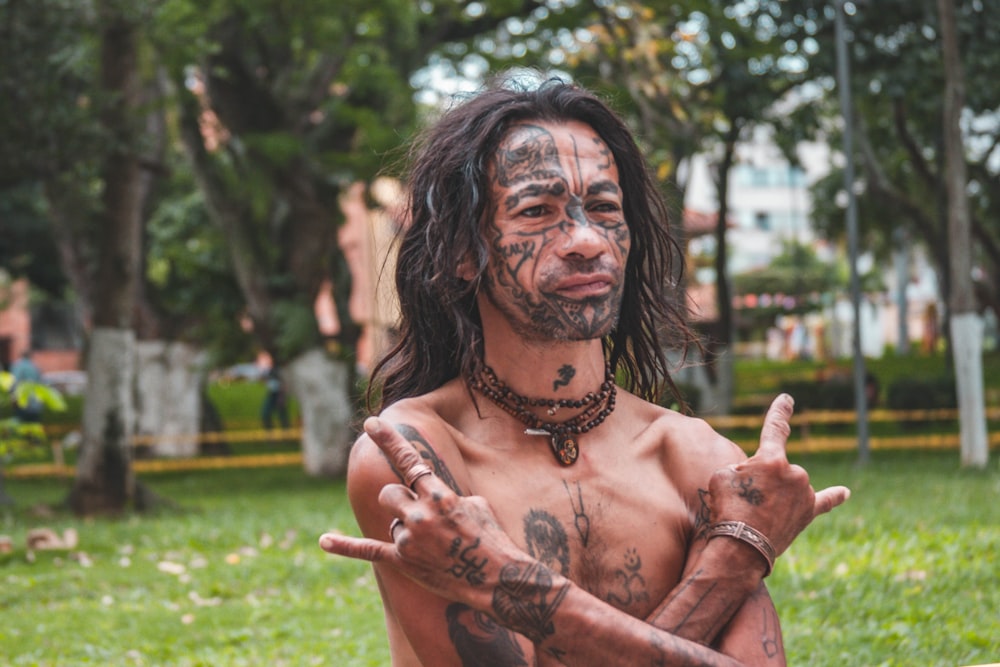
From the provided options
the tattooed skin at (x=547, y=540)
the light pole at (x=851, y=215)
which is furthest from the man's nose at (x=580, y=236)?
the light pole at (x=851, y=215)

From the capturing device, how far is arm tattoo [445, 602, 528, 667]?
2330mm

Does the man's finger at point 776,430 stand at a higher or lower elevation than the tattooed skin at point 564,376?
lower

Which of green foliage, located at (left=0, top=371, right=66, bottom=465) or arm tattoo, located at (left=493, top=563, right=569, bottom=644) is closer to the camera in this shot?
arm tattoo, located at (left=493, top=563, right=569, bottom=644)

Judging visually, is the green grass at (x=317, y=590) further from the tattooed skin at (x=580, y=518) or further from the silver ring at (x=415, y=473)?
the silver ring at (x=415, y=473)

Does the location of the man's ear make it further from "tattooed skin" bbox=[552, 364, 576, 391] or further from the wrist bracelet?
the wrist bracelet

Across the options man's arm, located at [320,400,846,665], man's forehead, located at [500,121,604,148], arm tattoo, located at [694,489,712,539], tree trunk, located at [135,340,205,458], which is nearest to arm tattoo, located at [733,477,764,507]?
arm tattoo, located at [694,489,712,539]

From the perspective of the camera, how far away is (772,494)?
2.44 metres

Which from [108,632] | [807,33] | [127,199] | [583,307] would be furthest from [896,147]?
[583,307]

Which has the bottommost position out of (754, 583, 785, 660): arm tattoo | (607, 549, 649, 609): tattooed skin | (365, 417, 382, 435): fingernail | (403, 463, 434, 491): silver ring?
(754, 583, 785, 660): arm tattoo

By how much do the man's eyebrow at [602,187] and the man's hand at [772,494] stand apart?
1.94 feet

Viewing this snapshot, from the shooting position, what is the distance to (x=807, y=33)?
16594mm

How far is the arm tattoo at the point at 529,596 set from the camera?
2189 mm

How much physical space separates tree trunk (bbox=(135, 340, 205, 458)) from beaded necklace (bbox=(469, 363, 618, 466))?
19692mm

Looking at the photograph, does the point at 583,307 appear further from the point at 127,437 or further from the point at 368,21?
the point at 368,21
